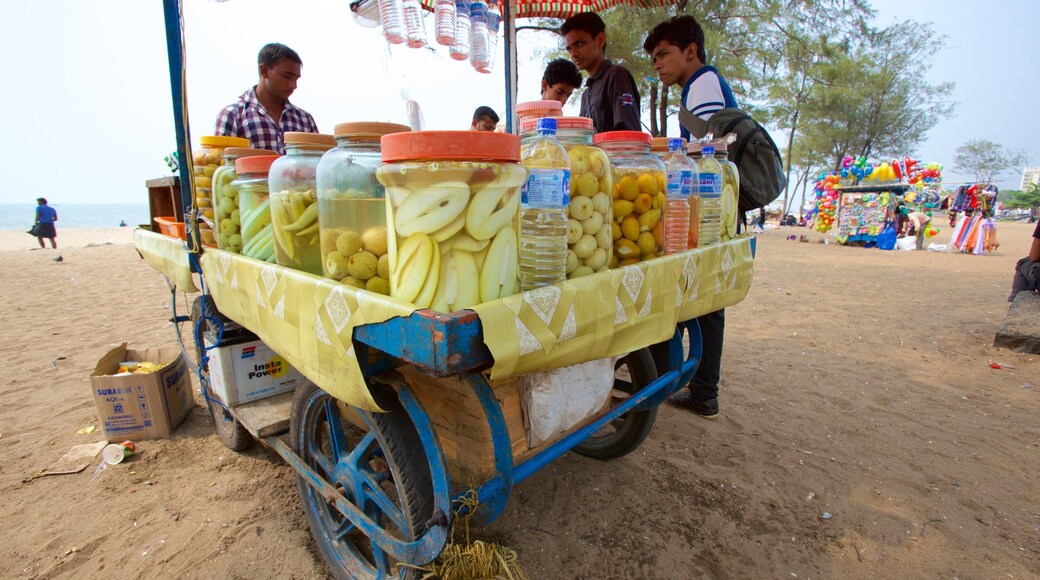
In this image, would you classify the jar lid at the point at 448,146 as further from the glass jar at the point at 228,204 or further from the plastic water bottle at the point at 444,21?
the plastic water bottle at the point at 444,21

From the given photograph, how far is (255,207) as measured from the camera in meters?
1.72

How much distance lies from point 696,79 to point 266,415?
2.88 meters

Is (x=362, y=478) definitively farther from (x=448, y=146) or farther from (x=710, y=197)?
(x=710, y=197)

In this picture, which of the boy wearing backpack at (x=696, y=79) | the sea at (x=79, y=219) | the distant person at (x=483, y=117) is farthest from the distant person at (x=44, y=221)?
the boy wearing backpack at (x=696, y=79)

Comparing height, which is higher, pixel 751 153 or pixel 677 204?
pixel 751 153

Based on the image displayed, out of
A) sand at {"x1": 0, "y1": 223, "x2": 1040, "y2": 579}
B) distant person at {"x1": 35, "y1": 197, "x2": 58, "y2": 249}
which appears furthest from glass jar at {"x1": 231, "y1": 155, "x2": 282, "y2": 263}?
distant person at {"x1": 35, "y1": 197, "x2": 58, "y2": 249}

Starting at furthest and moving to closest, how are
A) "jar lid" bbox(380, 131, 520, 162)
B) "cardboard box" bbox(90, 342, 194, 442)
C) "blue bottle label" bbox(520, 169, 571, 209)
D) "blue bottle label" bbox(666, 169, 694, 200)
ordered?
"cardboard box" bbox(90, 342, 194, 442) < "blue bottle label" bbox(666, 169, 694, 200) < "blue bottle label" bbox(520, 169, 571, 209) < "jar lid" bbox(380, 131, 520, 162)

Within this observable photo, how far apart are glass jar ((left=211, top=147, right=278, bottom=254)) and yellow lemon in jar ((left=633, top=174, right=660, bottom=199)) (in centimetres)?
143

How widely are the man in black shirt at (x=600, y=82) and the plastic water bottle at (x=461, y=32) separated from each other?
72 centimetres

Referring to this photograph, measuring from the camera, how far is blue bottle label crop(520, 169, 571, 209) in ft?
4.05

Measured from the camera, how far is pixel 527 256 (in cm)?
130

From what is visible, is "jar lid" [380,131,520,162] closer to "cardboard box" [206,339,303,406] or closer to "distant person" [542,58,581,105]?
"cardboard box" [206,339,303,406]

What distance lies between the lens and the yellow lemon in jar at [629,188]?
160cm

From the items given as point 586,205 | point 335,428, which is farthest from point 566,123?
point 335,428
